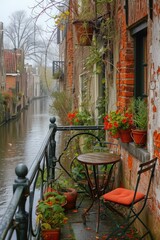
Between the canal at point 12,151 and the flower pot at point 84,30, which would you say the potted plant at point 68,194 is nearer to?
the canal at point 12,151

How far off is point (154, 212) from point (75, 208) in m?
1.75

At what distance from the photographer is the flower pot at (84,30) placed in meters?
6.95

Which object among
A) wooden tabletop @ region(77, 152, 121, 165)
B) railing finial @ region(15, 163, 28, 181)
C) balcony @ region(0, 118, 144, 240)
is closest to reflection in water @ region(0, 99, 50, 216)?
balcony @ region(0, 118, 144, 240)

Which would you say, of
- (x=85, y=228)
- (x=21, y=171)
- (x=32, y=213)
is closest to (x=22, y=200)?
(x=21, y=171)

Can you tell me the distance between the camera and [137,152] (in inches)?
164

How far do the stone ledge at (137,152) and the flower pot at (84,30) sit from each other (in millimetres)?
3051

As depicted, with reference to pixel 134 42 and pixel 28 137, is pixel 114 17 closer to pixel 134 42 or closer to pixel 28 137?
pixel 134 42

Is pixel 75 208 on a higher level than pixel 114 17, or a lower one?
lower

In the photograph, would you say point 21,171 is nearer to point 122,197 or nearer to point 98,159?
point 122,197

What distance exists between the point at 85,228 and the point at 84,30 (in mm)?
4104

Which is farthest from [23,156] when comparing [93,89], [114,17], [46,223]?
[46,223]

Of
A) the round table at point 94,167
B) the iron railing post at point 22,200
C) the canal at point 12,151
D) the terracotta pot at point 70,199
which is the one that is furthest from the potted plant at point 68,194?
the canal at point 12,151

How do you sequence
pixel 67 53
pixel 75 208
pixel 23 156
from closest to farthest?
pixel 75 208 → pixel 23 156 → pixel 67 53

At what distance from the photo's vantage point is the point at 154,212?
142 inches
